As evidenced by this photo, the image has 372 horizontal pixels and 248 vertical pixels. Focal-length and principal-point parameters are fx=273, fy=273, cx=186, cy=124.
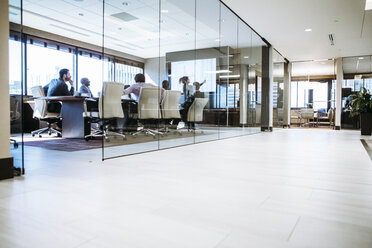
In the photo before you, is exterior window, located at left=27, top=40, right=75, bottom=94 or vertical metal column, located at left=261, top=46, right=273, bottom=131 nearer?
exterior window, located at left=27, top=40, right=75, bottom=94

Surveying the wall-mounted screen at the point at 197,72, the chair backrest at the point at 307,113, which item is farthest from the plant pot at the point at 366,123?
the chair backrest at the point at 307,113

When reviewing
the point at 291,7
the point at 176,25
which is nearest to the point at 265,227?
the point at 176,25

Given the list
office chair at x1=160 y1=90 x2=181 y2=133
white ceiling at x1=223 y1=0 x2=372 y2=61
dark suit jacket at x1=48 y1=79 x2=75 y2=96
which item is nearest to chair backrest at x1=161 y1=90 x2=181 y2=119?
office chair at x1=160 y1=90 x2=181 y2=133

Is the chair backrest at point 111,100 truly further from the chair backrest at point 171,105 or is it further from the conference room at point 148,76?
the chair backrest at point 171,105

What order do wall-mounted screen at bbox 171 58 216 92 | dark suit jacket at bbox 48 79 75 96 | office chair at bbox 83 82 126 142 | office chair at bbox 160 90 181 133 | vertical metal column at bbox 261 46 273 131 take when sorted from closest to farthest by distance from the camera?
office chair at bbox 83 82 126 142, office chair at bbox 160 90 181 133, wall-mounted screen at bbox 171 58 216 92, dark suit jacket at bbox 48 79 75 96, vertical metal column at bbox 261 46 273 131

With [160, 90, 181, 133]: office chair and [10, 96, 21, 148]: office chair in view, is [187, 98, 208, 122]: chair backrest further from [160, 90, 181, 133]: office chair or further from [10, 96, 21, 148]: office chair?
[10, 96, 21, 148]: office chair

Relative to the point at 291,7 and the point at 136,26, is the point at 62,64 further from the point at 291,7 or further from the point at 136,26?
the point at 291,7

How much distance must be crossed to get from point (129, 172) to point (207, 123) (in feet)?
9.49

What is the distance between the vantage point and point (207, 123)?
17.2 ft

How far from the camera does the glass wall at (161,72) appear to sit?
3.67 m

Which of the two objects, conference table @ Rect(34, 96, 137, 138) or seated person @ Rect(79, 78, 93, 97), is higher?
seated person @ Rect(79, 78, 93, 97)

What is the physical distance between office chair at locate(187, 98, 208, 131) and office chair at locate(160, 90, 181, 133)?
292 millimetres

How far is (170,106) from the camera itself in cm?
445

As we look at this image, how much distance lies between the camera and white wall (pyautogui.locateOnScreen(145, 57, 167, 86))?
3.96 m
